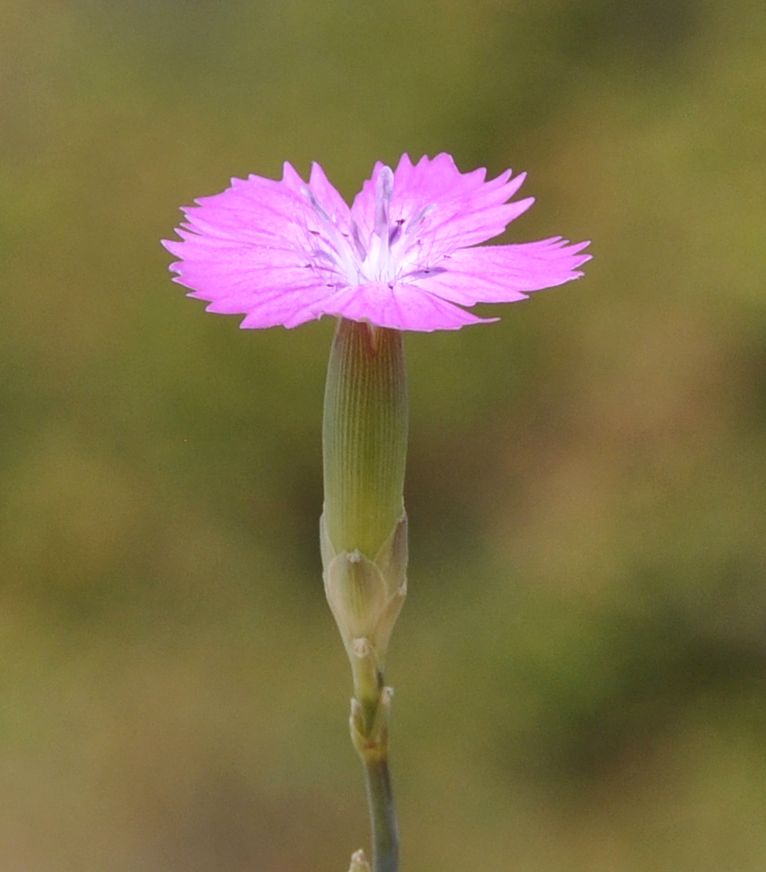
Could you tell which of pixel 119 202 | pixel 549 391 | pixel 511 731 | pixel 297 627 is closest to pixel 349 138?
pixel 119 202

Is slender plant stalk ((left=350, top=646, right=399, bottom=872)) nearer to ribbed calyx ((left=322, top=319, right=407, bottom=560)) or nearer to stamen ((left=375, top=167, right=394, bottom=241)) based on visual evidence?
ribbed calyx ((left=322, top=319, right=407, bottom=560))

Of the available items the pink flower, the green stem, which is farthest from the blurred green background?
the pink flower

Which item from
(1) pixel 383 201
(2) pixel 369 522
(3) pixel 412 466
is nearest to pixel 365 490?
(2) pixel 369 522

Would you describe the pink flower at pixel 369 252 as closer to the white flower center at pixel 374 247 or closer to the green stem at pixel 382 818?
the white flower center at pixel 374 247

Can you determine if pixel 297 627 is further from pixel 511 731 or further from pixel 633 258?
pixel 633 258

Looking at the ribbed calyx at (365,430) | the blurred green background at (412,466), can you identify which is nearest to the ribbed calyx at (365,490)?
the ribbed calyx at (365,430)

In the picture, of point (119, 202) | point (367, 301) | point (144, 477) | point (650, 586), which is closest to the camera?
point (367, 301)
